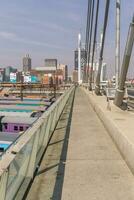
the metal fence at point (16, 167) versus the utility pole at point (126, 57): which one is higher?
the utility pole at point (126, 57)

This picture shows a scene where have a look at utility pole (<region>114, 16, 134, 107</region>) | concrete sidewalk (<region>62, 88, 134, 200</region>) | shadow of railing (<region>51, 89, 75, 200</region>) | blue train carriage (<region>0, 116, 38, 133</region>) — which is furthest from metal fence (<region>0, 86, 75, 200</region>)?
blue train carriage (<region>0, 116, 38, 133</region>)

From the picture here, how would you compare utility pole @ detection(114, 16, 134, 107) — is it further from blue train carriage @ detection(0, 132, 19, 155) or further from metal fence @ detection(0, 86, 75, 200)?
metal fence @ detection(0, 86, 75, 200)

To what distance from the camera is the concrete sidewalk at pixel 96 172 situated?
6747 mm

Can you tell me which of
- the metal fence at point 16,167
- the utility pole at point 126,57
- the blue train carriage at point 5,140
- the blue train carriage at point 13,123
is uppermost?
the utility pole at point 126,57

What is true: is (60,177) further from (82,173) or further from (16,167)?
(16,167)

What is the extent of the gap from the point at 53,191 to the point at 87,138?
20.4ft

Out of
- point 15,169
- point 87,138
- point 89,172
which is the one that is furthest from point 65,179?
point 87,138

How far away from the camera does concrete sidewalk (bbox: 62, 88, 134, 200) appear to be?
6.75 meters

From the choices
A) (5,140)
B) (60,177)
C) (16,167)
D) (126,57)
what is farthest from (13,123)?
(16,167)

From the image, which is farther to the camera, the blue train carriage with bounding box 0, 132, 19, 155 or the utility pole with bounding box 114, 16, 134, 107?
the utility pole with bounding box 114, 16, 134, 107

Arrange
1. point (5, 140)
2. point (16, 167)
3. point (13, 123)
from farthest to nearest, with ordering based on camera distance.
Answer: point (13, 123)
point (5, 140)
point (16, 167)

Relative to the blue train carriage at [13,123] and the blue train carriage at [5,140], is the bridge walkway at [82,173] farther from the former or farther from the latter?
the blue train carriage at [13,123]

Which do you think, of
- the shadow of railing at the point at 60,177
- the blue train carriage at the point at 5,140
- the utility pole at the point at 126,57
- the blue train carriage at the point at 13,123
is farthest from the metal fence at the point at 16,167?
the blue train carriage at the point at 13,123

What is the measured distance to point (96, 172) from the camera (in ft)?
27.2
